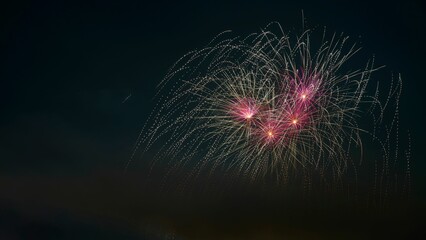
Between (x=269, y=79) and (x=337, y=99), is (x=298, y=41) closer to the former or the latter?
(x=269, y=79)

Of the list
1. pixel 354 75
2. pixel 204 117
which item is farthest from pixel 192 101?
pixel 354 75

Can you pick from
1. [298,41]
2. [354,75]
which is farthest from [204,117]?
[354,75]

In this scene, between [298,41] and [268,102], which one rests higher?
[298,41]

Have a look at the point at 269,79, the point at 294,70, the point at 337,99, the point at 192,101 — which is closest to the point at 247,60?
the point at 269,79

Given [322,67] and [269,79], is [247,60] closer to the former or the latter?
[269,79]

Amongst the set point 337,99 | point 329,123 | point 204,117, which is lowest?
point 204,117

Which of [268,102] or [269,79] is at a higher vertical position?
[269,79]

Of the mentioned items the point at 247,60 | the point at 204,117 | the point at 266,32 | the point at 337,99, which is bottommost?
the point at 204,117

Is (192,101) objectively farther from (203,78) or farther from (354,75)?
(354,75)
